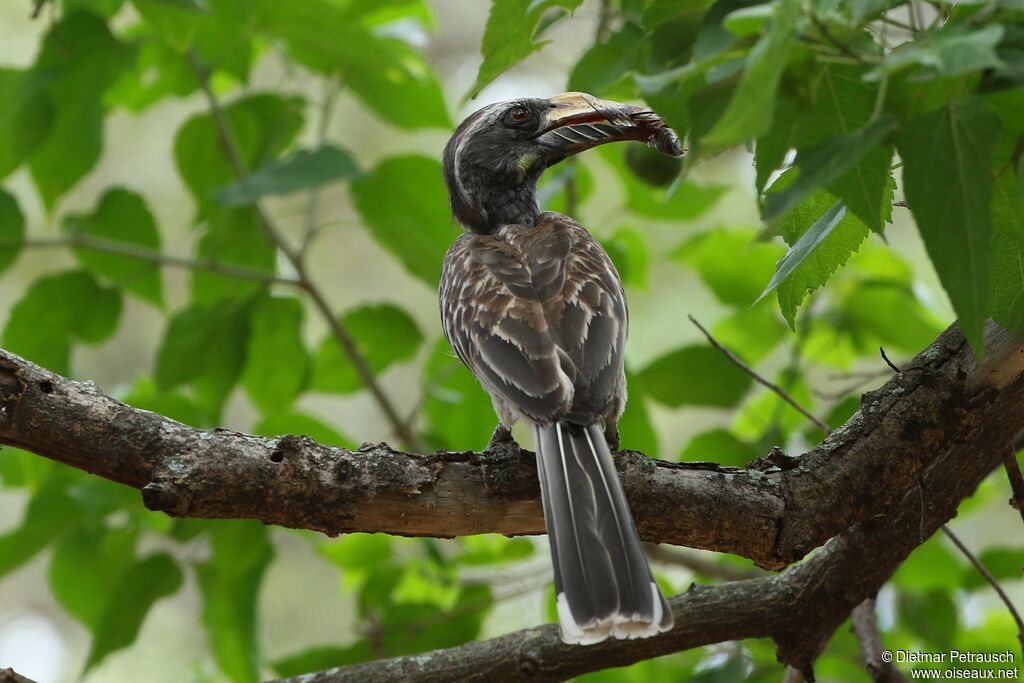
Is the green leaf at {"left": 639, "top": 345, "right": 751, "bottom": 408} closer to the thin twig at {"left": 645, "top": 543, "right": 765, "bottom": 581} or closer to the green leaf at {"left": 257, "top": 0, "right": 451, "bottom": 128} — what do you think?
the thin twig at {"left": 645, "top": 543, "right": 765, "bottom": 581}

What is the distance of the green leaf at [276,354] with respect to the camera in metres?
4.10

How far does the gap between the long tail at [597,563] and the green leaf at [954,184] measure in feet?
3.50

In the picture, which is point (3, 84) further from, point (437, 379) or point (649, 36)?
point (649, 36)

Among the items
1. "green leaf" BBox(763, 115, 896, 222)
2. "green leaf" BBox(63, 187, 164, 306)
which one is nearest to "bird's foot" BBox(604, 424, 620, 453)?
"green leaf" BBox(763, 115, 896, 222)

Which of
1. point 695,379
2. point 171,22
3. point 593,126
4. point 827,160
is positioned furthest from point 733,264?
point 827,160

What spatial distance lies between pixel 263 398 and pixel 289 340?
0.25m

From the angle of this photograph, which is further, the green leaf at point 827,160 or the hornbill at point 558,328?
the hornbill at point 558,328

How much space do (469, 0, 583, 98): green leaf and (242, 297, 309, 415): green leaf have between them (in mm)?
2266

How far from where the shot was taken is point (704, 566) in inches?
157

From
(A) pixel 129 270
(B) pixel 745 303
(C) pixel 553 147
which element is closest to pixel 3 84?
(A) pixel 129 270

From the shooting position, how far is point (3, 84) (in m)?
3.65

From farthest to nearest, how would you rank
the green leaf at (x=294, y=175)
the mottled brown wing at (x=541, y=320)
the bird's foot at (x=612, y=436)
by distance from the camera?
the green leaf at (x=294, y=175) < the bird's foot at (x=612, y=436) < the mottled brown wing at (x=541, y=320)

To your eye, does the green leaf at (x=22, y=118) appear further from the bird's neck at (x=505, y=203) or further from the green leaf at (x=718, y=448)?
the green leaf at (x=718, y=448)

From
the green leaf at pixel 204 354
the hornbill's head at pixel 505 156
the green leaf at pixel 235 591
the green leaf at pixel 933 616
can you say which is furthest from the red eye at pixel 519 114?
the green leaf at pixel 933 616
